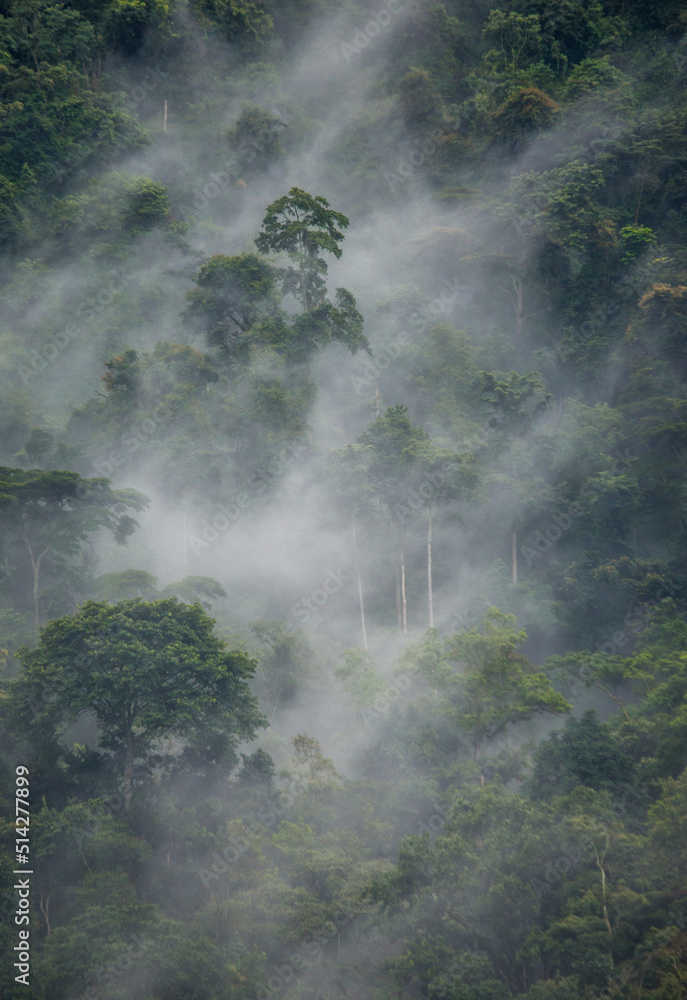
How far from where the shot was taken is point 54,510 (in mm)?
23656

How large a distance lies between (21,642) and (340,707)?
929 cm

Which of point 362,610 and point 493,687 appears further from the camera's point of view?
point 362,610

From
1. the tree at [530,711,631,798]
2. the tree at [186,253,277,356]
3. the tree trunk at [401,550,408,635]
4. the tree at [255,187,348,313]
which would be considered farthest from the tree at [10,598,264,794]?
the tree at [255,187,348,313]

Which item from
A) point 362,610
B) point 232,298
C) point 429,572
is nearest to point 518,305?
point 232,298

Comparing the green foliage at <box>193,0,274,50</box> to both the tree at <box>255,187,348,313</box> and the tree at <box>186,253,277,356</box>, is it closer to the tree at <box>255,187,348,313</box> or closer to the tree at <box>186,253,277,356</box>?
the tree at <box>255,187,348,313</box>

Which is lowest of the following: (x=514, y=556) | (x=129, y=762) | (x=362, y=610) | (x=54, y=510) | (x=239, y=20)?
(x=129, y=762)

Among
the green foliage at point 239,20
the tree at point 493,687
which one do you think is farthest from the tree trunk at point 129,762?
the green foliage at point 239,20

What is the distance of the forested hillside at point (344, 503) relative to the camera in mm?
16656

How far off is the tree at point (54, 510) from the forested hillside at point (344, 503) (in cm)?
12

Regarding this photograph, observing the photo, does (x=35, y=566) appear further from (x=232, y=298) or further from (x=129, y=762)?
(x=232, y=298)

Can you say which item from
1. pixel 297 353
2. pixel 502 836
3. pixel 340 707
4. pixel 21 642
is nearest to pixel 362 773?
pixel 340 707

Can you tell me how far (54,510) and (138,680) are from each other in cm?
738

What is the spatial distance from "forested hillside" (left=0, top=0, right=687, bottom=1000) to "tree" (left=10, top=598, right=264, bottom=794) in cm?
9

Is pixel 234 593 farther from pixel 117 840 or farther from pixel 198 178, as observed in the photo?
pixel 198 178
